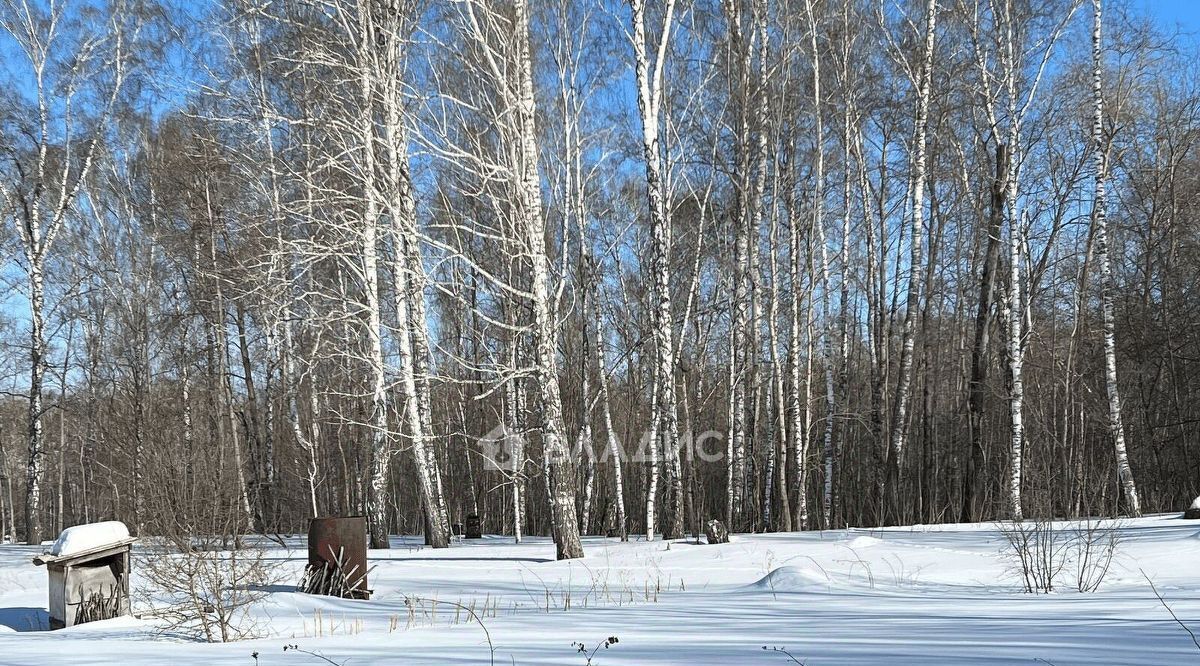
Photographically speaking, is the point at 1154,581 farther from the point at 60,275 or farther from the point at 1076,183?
the point at 60,275

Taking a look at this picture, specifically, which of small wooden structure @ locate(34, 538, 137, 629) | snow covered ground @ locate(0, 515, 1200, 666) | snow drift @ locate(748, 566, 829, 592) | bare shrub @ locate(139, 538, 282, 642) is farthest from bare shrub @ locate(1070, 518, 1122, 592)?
small wooden structure @ locate(34, 538, 137, 629)

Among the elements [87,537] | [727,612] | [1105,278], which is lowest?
[727,612]

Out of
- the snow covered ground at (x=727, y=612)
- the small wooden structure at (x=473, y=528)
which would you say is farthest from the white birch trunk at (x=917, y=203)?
the small wooden structure at (x=473, y=528)

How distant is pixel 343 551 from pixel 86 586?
209 centimetres

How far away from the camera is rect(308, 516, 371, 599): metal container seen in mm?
8109

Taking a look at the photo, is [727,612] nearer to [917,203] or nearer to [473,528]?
[917,203]

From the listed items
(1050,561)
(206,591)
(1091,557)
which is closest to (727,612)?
(1050,561)

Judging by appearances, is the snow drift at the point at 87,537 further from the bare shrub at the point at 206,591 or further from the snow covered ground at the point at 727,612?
the bare shrub at the point at 206,591

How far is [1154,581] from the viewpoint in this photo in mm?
7156

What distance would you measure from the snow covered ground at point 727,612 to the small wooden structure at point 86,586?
424 mm

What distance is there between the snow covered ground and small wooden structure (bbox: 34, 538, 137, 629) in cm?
42

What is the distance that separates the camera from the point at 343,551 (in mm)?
8109

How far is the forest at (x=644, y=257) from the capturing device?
42.8 ft

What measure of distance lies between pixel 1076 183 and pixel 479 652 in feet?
62.3
